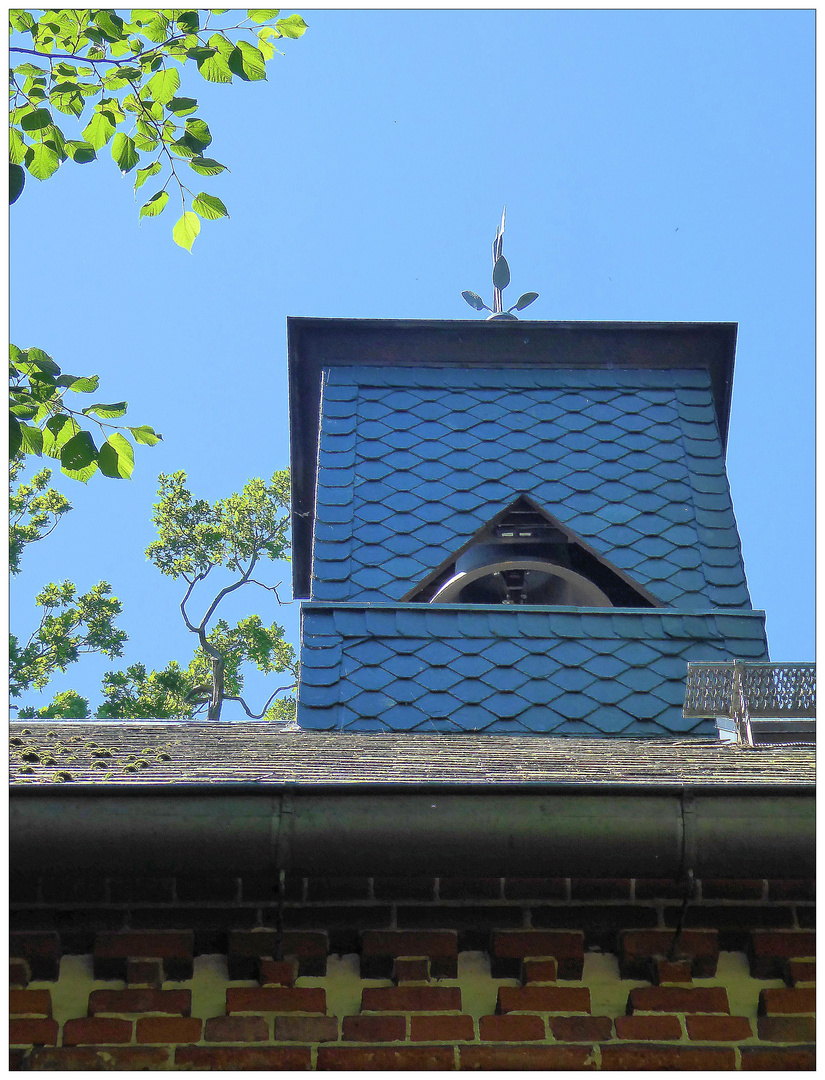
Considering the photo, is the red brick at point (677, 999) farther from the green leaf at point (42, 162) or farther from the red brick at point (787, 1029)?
the green leaf at point (42, 162)

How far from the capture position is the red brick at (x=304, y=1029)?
9.02ft

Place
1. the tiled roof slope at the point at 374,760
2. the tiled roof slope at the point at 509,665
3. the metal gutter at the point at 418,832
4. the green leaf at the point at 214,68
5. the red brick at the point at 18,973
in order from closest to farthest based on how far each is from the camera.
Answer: the metal gutter at the point at 418,832
the red brick at the point at 18,973
the tiled roof slope at the point at 374,760
the green leaf at the point at 214,68
the tiled roof slope at the point at 509,665

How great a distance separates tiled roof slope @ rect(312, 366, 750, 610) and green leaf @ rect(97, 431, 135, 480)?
230 cm

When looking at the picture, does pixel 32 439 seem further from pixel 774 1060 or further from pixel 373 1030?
pixel 774 1060

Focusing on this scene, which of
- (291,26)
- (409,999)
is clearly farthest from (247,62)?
(409,999)

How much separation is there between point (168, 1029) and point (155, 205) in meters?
2.82

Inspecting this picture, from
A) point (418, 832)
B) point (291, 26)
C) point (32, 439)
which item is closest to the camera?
point (418, 832)

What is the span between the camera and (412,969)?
281 cm

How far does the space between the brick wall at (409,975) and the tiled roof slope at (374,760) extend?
0.93 ft

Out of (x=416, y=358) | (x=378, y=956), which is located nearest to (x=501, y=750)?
(x=378, y=956)

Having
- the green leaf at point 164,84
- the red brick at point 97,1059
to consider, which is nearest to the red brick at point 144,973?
the red brick at point 97,1059

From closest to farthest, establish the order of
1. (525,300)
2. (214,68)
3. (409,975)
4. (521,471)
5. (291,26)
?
(409,975) → (214,68) → (291,26) → (521,471) → (525,300)

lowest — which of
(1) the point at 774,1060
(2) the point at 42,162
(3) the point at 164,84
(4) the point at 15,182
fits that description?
(1) the point at 774,1060

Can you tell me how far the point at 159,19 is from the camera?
13.3ft
